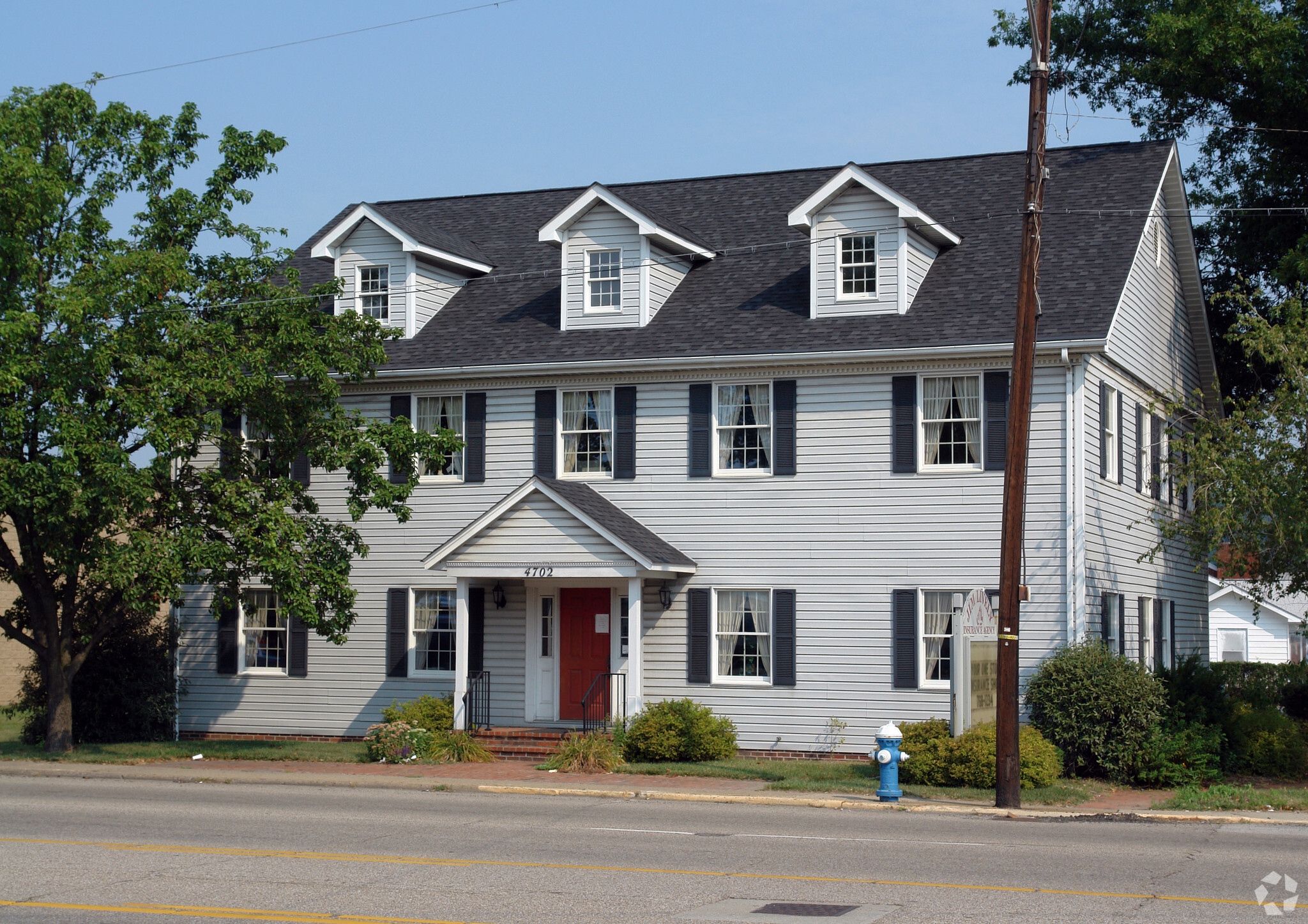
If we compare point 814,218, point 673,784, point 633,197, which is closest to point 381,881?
point 673,784

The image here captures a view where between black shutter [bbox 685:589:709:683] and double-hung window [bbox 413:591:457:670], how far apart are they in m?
4.39

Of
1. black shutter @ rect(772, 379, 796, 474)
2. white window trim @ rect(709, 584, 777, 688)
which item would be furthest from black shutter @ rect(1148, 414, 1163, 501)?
white window trim @ rect(709, 584, 777, 688)

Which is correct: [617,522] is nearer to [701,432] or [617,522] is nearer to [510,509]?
[510,509]

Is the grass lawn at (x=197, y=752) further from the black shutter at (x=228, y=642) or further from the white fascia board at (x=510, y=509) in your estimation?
the white fascia board at (x=510, y=509)

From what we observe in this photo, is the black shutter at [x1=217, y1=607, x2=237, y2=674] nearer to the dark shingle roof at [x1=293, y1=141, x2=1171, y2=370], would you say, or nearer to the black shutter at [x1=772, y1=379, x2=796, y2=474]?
the dark shingle roof at [x1=293, y1=141, x2=1171, y2=370]

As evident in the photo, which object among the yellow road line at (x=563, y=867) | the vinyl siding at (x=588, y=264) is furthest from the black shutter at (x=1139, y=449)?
the yellow road line at (x=563, y=867)

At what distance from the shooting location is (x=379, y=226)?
1017 inches

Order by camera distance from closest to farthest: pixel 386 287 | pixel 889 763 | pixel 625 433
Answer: pixel 889 763 < pixel 625 433 < pixel 386 287

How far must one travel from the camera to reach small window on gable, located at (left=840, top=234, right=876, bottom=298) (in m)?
23.2

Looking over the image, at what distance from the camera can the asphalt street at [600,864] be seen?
9602 mm

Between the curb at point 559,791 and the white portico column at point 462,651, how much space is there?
9.26ft

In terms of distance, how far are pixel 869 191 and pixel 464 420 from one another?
26.8ft

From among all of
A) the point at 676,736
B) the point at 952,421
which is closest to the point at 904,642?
the point at 952,421

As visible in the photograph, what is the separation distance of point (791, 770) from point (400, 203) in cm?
1671
